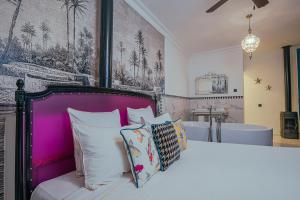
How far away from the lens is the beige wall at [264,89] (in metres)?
5.34

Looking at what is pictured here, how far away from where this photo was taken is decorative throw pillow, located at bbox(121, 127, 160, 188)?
1.07 meters

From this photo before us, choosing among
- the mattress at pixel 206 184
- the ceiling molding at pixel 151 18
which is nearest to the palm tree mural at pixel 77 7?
the ceiling molding at pixel 151 18

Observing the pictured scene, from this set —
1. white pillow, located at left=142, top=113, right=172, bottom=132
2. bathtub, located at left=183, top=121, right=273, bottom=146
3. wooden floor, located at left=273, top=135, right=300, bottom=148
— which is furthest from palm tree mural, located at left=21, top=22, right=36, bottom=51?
wooden floor, located at left=273, top=135, right=300, bottom=148

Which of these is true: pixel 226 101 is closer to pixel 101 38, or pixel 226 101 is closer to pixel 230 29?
pixel 230 29

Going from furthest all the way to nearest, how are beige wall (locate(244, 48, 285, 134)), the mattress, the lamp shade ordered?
beige wall (locate(244, 48, 285, 134))
the lamp shade
the mattress

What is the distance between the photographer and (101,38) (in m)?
1.95

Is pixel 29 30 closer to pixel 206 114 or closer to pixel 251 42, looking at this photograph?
pixel 251 42

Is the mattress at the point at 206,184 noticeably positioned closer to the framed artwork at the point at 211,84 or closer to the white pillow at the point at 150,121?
the white pillow at the point at 150,121

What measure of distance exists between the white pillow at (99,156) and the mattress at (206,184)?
5 centimetres

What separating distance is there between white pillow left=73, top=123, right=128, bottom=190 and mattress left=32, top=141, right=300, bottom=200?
0.05 metres

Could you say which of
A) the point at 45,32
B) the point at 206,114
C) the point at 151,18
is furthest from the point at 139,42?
the point at 206,114

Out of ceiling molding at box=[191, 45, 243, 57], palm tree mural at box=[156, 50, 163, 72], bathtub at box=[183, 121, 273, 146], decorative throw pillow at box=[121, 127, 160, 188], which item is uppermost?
ceiling molding at box=[191, 45, 243, 57]

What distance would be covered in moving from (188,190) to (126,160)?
0.44 m

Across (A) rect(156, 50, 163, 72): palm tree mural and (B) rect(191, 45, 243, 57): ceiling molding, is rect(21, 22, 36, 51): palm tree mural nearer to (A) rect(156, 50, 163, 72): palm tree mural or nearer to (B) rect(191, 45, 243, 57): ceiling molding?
(A) rect(156, 50, 163, 72): palm tree mural
